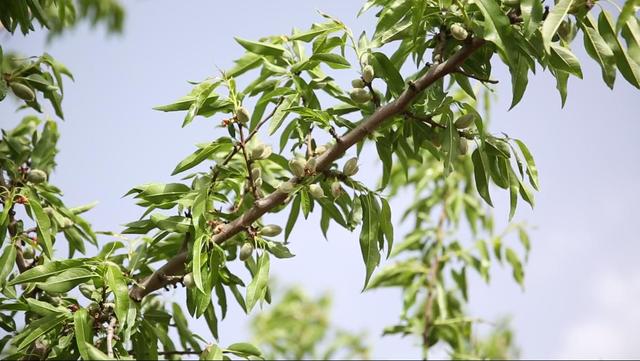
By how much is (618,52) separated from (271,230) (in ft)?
3.31

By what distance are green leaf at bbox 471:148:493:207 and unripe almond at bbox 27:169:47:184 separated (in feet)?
4.64

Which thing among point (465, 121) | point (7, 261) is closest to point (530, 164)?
point (465, 121)

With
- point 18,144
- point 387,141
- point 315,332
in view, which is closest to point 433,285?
point 315,332

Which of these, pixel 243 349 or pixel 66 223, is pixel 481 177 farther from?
pixel 66 223

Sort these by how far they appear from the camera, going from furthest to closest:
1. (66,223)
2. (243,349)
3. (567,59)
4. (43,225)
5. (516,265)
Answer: (516,265) → (66,223) → (43,225) → (243,349) → (567,59)

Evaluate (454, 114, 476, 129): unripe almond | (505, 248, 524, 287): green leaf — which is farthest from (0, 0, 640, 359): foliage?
(505, 248, 524, 287): green leaf

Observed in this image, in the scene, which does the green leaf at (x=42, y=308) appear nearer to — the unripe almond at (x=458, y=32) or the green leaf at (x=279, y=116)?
the green leaf at (x=279, y=116)

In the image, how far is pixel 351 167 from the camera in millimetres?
1920

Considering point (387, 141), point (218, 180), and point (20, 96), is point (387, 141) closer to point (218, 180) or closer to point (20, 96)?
point (218, 180)

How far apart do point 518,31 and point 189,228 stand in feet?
3.39

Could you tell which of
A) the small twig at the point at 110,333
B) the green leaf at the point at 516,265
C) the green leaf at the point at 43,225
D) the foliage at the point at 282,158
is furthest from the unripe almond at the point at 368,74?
the green leaf at the point at 516,265

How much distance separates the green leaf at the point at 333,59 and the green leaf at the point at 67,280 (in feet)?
2.78

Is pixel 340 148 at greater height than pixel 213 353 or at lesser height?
greater

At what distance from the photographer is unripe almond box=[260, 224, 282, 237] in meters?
1.96
